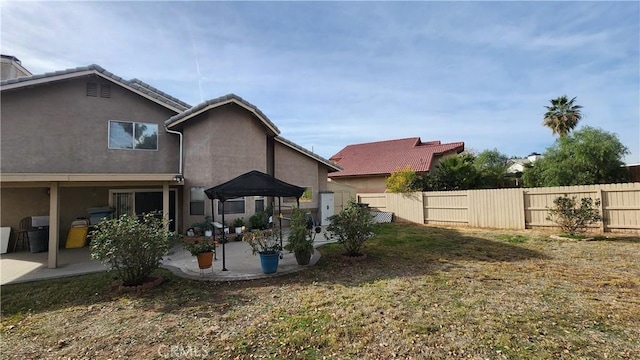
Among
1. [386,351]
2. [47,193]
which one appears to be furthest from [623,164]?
[47,193]

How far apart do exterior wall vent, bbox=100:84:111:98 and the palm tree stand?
102 feet

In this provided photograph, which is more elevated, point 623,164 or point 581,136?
point 581,136

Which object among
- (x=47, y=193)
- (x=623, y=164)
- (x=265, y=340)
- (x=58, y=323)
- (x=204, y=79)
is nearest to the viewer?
(x=265, y=340)

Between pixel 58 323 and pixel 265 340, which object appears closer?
pixel 265 340

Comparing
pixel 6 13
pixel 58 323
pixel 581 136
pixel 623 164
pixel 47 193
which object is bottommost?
pixel 58 323

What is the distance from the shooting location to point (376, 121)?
20281mm

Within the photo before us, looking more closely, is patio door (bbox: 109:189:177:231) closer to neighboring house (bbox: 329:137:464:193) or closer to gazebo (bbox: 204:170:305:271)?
gazebo (bbox: 204:170:305:271)

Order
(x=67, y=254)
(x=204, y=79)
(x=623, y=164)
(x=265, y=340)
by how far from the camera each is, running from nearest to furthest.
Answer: (x=265, y=340) → (x=67, y=254) → (x=204, y=79) → (x=623, y=164)

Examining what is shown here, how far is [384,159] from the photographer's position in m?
25.4

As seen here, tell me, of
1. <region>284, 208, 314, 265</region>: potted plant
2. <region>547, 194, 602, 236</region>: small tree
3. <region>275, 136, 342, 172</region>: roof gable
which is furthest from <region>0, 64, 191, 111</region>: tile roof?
<region>547, 194, 602, 236</region>: small tree

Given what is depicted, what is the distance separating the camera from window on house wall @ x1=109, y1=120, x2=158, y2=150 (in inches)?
438

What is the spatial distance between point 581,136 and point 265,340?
2251 cm

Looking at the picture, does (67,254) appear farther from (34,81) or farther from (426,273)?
(426,273)

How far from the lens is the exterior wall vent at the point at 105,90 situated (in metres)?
11.0
